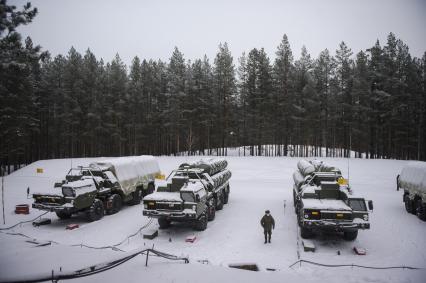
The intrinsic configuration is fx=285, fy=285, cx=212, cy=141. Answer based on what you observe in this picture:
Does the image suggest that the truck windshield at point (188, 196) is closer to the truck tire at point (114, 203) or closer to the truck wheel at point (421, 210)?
the truck tire at point (114, 203)

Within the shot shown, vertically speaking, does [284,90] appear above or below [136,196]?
above

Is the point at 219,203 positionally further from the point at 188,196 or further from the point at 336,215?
the point at 336,215

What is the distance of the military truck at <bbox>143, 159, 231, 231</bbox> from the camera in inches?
494

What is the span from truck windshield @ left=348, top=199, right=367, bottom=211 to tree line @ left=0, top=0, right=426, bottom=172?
30.5 m

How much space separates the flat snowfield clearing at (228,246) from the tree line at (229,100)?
2021 centimetres

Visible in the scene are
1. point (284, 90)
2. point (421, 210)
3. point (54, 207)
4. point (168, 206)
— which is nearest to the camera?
point (168, 206)

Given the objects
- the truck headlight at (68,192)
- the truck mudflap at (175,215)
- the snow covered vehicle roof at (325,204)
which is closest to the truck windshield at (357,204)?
the snow covered vehicle roof at (325,204)

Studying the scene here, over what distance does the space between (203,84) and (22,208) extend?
1409 inches

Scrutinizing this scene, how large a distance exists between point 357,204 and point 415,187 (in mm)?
6432

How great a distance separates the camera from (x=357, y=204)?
11.5 metres

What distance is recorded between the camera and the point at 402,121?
39.7m

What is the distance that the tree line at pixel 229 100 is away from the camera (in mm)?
38531

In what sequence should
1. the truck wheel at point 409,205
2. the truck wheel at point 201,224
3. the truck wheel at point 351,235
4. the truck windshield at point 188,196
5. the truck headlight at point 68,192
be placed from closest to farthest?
the truck wheel at point 351,235 < the truck windshield at point 188,196 < the truck wheel at point 201,224 < the truck headlight at point 68,192 < the truck wheel at point 409,205

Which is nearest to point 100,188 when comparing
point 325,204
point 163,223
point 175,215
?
point 163,223
